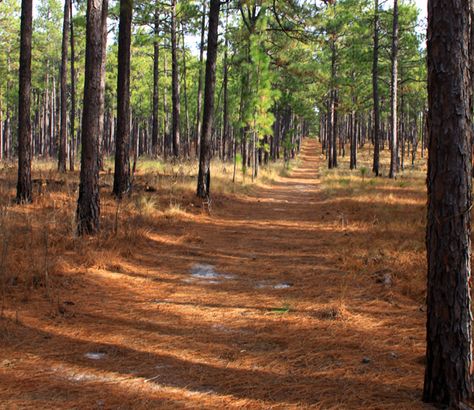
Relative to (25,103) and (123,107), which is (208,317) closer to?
(123,107)

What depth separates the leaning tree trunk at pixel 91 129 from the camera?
24.4 feet

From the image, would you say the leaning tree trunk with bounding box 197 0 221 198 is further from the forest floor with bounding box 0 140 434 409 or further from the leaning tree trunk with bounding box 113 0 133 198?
the forest floor with bounding box 0 140 434 409

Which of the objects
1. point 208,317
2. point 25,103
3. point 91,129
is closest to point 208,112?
point 25,103

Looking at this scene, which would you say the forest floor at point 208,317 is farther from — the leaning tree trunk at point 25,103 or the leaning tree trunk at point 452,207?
the leaning tree trunk at point 25,103

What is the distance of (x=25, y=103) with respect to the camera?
1037 centimetres

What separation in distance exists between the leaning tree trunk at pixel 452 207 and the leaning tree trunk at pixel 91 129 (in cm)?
591

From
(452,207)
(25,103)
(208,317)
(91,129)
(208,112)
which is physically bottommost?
(208,317)

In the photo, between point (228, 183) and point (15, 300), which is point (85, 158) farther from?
point (228, 183)

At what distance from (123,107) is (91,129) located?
3.98 meters

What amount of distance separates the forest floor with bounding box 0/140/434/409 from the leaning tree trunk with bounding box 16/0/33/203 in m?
1.37

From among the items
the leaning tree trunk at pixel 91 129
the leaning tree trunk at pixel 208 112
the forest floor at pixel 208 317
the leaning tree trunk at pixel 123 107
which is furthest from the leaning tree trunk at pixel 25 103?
the leaning tree trunk at pixel 208 112

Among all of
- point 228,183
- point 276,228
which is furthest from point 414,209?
point 228,183

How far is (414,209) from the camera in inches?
445

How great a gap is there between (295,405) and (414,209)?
31.2 ft
